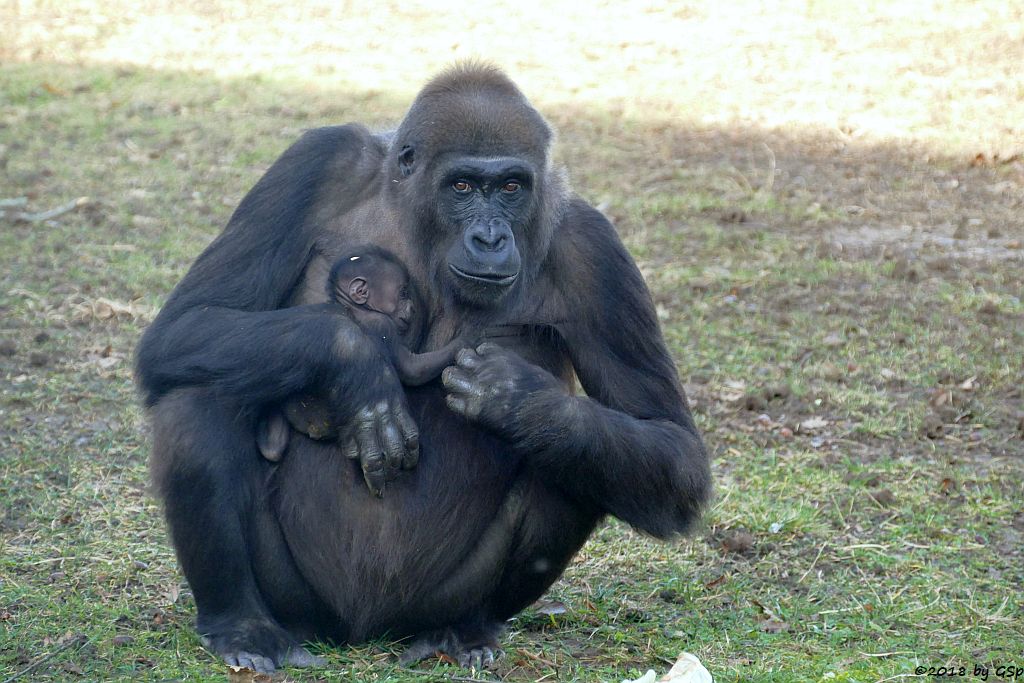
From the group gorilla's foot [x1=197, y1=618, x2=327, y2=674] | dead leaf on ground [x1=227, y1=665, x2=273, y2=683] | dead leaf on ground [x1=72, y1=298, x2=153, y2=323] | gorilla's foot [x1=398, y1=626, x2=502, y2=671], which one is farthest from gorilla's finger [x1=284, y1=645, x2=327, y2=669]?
dead leaf on ground [x1=72, y1=298, x2=153, y2=323]

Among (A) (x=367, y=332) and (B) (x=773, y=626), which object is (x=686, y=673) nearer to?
(B) (x=773, y=626)

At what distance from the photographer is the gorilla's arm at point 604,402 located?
4.20 m

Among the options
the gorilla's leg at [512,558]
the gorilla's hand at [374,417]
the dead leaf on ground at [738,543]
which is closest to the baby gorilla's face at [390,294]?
the gorilla's hand at [374,417]

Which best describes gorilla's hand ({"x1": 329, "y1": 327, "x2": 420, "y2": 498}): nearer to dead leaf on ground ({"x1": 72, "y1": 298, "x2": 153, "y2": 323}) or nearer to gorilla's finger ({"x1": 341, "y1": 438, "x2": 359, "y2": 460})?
gorilla's finger ({"x1": 341, "y1": 438, "x2": 359, "y2": 460})

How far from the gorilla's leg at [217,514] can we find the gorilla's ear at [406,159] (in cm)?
101

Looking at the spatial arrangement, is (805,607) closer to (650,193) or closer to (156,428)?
(156,428)

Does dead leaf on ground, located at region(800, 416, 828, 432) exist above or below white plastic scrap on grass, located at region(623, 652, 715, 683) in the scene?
below

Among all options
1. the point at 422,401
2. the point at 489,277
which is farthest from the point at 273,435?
the point at 489,277

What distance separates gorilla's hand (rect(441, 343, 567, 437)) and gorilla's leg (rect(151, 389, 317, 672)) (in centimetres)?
70

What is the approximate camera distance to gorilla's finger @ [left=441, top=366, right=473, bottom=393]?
419cm

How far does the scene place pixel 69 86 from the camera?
38.4 ft

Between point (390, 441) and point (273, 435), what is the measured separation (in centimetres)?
44

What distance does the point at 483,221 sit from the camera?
13.9 feet

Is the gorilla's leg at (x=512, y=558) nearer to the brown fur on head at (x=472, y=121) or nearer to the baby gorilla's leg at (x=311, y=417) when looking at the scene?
the baby gorilla's leg at (x=311, y=417)
